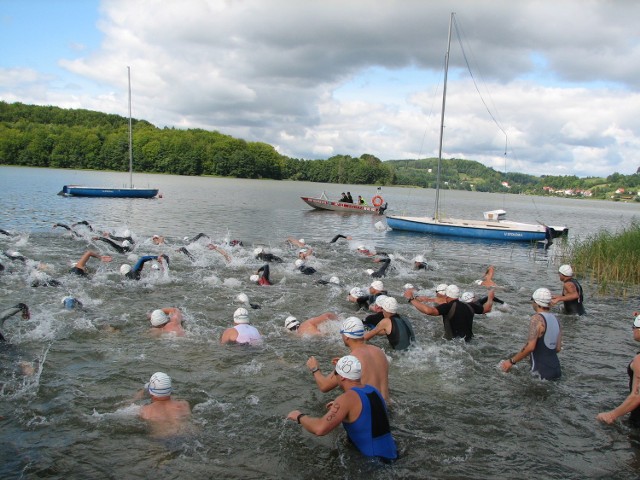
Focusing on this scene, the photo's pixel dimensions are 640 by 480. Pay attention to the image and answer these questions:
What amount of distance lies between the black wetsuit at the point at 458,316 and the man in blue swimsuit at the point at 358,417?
4239 mm

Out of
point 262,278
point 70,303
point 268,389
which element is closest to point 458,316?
point 268,389

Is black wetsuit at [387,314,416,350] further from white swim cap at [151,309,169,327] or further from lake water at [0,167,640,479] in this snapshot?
white swim cap at [151,309,169,327]

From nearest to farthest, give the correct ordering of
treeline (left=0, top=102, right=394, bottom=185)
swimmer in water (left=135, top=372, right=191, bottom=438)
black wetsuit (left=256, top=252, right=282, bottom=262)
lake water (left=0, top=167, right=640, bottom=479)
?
lake water (left=0, top=167, right=640, bottom=479), swimmer in water (left=135, top=372, right=191, bottom=438), black wetsuit (left=256, top=252, right=282, bottom=262), treeline (left=0, top=102, right=394, bottom=185)

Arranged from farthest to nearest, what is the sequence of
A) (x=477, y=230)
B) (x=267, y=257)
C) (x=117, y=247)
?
(x=477, y=230) → (x=267, y=257) → (x=117, y=247)

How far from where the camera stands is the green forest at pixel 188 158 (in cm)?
10569

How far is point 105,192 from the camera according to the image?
47.6 metres

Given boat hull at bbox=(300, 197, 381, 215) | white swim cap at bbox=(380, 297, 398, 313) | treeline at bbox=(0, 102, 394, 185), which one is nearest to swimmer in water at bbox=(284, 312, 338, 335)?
white swim cap at bbox=(380, 297, 398, 313)

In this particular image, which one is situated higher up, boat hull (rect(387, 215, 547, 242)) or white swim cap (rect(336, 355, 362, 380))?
white swim cap (rect(336, 355, 362, 380))

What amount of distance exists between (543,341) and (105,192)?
156 feet

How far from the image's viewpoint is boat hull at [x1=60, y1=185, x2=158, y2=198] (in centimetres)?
4619

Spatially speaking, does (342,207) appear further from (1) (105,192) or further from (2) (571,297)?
(2) (571,297)

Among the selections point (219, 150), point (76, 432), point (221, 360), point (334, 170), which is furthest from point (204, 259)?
point (334, 170)

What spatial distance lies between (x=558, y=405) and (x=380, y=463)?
3417 mm

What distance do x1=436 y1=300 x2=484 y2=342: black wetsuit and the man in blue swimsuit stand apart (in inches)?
167
